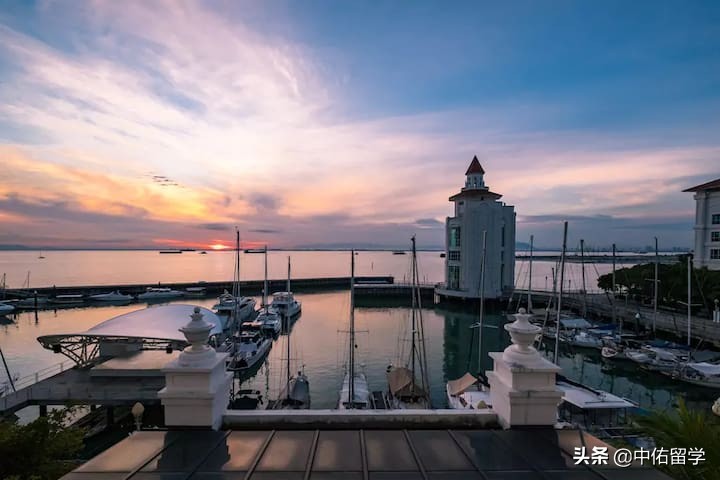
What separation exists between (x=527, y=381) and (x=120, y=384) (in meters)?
18.8

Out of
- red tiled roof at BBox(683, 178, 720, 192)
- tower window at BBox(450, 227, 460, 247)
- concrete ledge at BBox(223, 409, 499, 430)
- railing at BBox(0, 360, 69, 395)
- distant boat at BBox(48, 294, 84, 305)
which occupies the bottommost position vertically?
distant boat at BBox(48, 294, 84, 305)

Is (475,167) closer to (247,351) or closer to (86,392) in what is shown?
(247,351)

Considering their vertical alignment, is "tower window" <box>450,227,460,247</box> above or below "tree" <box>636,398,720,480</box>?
above

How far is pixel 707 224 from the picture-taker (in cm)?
4106

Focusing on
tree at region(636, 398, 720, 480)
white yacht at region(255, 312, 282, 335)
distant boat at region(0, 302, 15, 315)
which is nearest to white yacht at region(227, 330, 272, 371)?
white yacht at region(255, 312, 282, 335)

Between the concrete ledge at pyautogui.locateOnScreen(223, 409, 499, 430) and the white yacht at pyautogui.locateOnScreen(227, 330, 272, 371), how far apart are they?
20.7 metres

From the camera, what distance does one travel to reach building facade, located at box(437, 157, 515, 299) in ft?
160

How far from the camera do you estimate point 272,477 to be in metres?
3.14

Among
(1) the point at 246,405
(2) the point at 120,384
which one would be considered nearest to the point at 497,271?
(1) the point at 246,405

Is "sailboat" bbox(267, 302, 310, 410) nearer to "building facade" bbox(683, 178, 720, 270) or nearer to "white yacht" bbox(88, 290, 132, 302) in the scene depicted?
"building facade" bbox(683, 178, 720, 270)

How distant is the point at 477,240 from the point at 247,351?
34.1 metres

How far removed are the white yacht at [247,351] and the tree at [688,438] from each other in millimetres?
22378

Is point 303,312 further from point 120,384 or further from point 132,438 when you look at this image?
point 132,438

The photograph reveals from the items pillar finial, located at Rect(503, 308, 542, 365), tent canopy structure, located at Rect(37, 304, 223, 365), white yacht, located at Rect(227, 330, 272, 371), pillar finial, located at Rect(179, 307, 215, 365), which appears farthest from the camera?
white yacht, located at Rect(227, 330, 272, 371)
